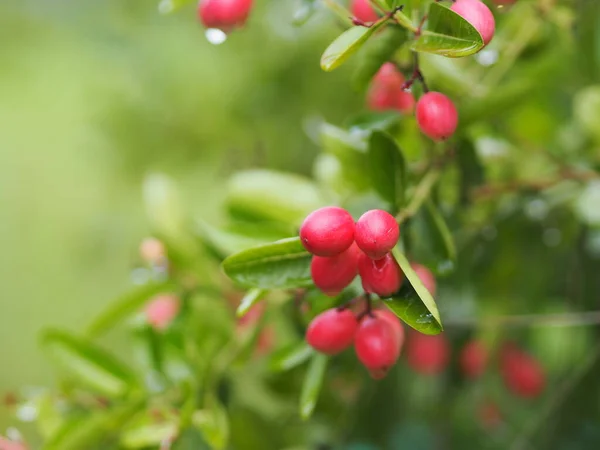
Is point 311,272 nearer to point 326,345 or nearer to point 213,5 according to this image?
point 326,345

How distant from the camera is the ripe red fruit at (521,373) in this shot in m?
0.78

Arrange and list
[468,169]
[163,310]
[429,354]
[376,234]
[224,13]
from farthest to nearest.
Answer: [429,354] → [163,310] → [468,169] → [224,13] → [376,234]

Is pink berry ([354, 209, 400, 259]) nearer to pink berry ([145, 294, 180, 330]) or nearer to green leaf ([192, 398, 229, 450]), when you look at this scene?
green leaf ([192, 398, 229, 450])

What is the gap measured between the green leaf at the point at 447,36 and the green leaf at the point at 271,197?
24 cm

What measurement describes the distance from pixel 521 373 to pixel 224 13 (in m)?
0.51

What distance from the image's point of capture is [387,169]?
0.46 meters

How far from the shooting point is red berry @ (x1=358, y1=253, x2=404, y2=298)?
0.37 m

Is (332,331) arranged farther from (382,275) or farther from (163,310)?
(163,310)

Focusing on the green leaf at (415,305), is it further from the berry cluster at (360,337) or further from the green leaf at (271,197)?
the green leaf at (271,197)

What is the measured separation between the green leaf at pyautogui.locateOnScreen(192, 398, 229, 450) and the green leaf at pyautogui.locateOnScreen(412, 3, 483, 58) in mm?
300

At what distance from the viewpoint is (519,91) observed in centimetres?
52

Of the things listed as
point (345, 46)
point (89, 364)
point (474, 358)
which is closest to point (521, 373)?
point (474, 358)

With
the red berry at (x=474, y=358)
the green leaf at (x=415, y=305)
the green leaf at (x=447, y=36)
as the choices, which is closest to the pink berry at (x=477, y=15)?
the green leaf at (x=447, y=36)

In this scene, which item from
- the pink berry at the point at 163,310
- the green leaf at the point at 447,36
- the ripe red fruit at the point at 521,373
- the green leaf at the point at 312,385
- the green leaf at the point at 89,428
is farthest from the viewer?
the ripe red fruit at the point at 521,373
